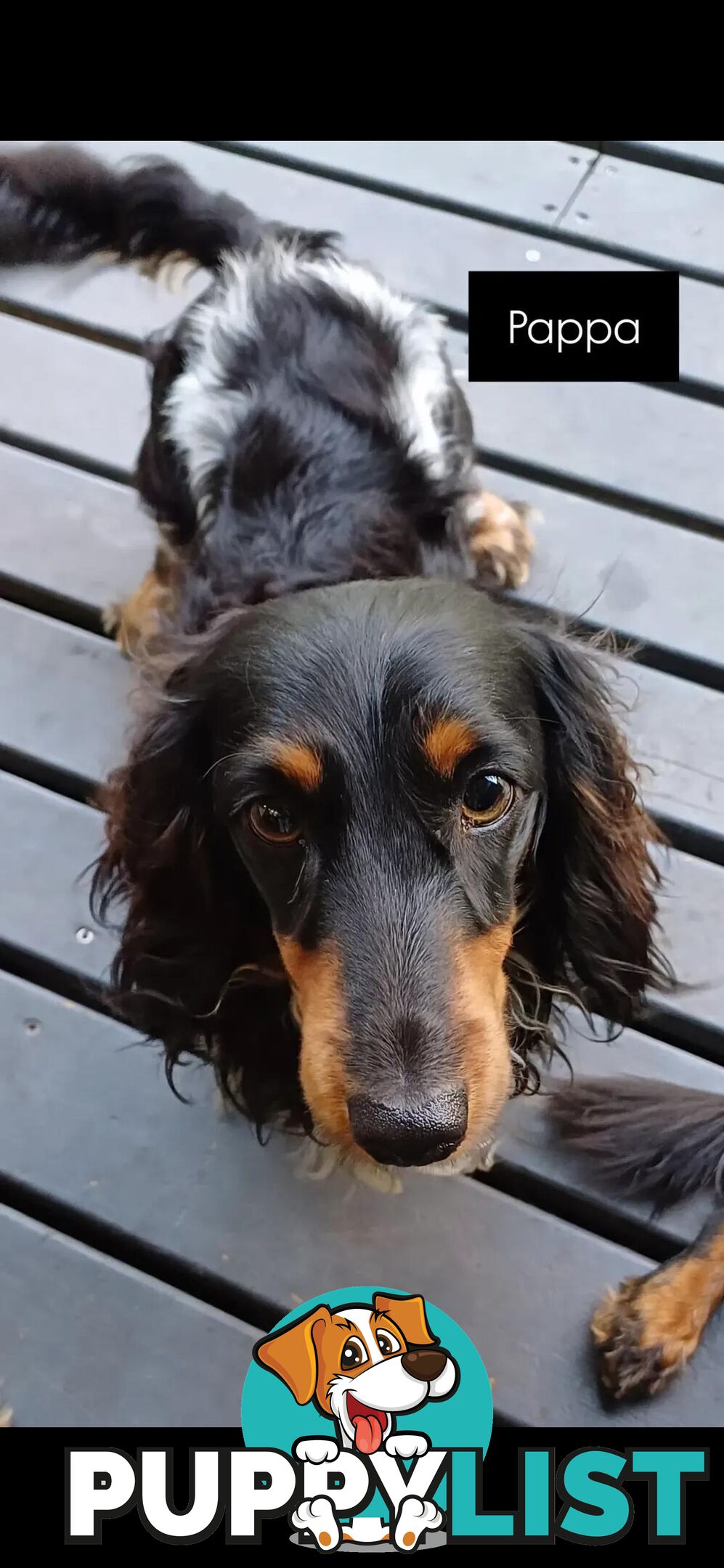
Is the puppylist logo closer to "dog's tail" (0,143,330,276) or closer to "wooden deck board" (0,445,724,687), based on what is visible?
"wooden deck board" (0,445,724,687)

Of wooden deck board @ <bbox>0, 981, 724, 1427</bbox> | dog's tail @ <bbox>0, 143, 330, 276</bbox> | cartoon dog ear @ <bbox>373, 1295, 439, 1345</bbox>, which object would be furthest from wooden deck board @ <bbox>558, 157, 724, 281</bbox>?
cartoon dog ear @ <bbox>373, 1295, 439, 1345</bbox>

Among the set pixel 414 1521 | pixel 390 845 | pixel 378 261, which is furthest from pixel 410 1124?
pixel 378 261

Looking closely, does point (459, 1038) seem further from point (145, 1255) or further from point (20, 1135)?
point (20, 1135)

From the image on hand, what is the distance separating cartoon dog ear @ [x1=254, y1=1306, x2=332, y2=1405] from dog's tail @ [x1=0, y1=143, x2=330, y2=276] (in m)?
1.77

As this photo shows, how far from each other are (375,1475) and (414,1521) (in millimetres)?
63

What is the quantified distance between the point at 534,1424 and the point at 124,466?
1773 millimetres

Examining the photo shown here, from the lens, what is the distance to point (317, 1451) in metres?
1.35

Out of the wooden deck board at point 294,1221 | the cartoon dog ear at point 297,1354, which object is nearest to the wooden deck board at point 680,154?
the wooden deck board at point 294,1221

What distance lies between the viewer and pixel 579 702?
1.41 metres

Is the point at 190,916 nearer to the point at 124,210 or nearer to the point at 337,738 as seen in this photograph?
the point at 337,738

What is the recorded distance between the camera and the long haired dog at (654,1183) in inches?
60.2

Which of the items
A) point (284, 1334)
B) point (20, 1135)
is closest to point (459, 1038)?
point (284, 1334)

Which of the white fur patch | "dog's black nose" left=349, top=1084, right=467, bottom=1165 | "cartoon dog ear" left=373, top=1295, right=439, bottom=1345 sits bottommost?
"cartoon dog ear" left=373, top=1295, right=439, bottom=1345

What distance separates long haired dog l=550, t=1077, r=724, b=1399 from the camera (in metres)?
1.53
